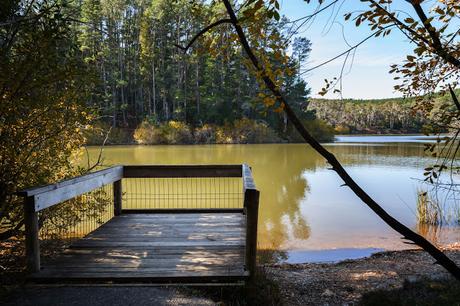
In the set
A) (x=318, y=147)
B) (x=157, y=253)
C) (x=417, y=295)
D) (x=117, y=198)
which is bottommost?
(x=417, y=295)

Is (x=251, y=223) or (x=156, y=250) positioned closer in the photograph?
(x=251, y=223)

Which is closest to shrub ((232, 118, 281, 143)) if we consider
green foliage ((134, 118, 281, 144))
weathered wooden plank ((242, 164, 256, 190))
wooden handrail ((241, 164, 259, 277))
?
green foliage ((134, 118, 281, 144))

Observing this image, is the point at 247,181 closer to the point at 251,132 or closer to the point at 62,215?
the point at 62,215

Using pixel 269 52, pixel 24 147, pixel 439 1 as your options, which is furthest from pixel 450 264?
pixel 24 147

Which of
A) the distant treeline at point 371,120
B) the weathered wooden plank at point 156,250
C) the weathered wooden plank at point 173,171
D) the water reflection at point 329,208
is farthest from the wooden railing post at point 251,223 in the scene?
the distant treeline at point 371,120

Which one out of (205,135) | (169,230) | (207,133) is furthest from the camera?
(207,133)

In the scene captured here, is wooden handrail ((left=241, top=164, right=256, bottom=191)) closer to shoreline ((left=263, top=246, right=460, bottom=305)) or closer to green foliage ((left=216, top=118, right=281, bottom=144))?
shoreline ((left=263, top=246, right=460, bottom=305))

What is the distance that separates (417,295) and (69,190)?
3.72 meters

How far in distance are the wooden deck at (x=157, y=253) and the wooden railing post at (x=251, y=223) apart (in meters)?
0.10

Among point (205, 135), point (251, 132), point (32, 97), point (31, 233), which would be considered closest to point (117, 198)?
point (32, 97)

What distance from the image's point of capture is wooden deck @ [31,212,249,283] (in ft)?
11.3

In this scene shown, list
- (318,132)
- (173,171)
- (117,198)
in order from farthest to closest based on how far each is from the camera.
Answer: (318,132), (117,198), (173,171)

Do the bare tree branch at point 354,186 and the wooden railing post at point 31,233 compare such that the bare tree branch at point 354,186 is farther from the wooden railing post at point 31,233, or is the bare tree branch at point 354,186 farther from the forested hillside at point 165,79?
the forested hillside at point 165,79

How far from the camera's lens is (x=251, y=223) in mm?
3449
